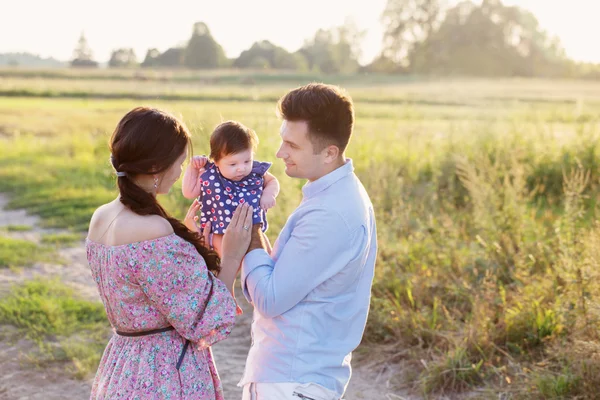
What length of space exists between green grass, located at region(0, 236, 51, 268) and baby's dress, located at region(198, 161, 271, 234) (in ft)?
17.1

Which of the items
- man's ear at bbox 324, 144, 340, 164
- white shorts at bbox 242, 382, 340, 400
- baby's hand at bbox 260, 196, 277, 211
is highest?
man's ear at bbox 324, 144, 340, 164

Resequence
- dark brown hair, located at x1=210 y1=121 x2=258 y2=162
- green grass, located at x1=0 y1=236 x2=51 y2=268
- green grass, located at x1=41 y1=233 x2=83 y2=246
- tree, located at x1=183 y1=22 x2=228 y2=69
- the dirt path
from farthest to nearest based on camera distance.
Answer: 1. tree, located at x1=183 y1=22 x2=228 y2=69
2. green grass, located at x1=41 y1=233 x2=83 y2=246
3. green grass, located at x1=0 y1=236 x2=51 y2=268
4. the dirt path
5. dark brown hair, located at x1=210 y1=121 x2=258 y2=162

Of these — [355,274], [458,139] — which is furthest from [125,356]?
[458,139]

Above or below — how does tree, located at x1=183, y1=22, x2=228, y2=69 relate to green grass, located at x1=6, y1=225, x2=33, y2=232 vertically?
above

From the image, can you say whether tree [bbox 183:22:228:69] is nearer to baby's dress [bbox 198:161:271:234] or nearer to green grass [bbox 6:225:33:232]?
green grass [bbox 6:225:33:232]

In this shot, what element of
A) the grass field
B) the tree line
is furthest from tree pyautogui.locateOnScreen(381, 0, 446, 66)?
the grass field

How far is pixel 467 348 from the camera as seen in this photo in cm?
470

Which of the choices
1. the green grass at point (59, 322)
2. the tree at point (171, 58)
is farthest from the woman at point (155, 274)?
the tree at point (171, 58)

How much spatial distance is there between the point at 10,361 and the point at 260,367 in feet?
10.8

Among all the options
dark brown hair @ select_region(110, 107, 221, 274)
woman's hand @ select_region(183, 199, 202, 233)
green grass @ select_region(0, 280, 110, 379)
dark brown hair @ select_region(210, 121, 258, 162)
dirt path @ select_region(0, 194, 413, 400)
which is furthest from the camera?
green grass @ select_region(0, 280, 110, 379)

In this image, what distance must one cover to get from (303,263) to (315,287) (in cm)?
12

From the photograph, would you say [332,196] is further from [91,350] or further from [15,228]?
[15,228]

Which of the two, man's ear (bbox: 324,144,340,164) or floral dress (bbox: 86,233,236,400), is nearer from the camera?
floral dress (bbox: 86,233,236,400)

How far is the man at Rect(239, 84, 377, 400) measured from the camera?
237 cm
